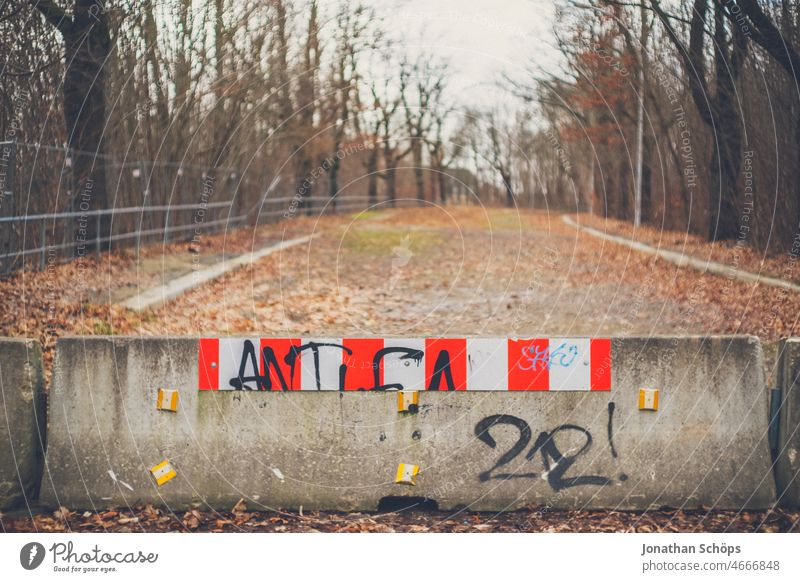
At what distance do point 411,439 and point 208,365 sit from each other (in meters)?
1.17

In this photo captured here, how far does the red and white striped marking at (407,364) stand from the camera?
4582 mm

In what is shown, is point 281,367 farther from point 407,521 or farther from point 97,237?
point 97,237

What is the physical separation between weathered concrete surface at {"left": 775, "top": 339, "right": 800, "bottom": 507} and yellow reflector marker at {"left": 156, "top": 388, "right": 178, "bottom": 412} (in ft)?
10.8

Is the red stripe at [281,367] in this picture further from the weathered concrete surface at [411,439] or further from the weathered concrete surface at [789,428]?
the weathered concrete surface at [789,428]

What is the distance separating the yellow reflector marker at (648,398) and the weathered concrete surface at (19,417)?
10.7 feet

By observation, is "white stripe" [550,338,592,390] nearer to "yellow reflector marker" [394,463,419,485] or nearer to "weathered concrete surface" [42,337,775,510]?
"weathered concrete surface" [42,337,775,510]

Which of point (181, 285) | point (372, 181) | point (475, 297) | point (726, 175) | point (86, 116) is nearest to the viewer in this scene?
point (475, 297)

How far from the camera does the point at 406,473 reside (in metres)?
4.60

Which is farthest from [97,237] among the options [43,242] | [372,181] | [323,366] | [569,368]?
[372,181]

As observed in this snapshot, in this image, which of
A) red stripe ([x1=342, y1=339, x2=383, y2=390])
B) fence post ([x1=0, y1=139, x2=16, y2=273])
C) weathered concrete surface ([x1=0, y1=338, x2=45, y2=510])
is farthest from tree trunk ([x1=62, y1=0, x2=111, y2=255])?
red stripe ([x1=342, y1=339, x2=383, y2=390])

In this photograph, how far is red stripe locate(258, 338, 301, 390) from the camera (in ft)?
15.1

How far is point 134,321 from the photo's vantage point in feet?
32.6

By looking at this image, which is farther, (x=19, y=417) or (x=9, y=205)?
(x=9, y=205)

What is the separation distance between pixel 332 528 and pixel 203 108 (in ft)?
44.1
